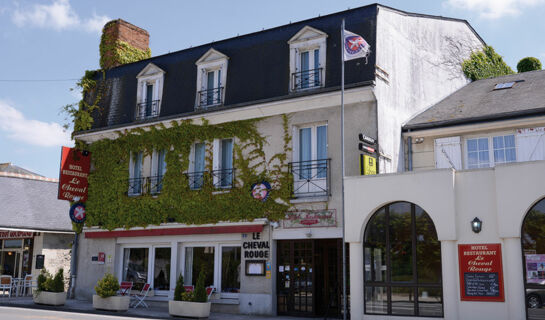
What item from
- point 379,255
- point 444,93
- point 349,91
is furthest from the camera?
point 444,93

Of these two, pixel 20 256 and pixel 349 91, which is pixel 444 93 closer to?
pixel 349 91

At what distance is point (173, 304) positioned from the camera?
16.2 m

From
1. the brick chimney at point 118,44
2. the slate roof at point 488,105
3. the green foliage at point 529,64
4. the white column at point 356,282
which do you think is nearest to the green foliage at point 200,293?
the white column at point 356,282

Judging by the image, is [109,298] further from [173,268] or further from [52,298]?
[52,298]

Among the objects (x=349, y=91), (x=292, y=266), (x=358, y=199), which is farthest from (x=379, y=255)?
(x=349, y=91)

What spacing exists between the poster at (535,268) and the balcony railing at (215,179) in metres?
9.05

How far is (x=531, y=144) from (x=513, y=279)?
475cm

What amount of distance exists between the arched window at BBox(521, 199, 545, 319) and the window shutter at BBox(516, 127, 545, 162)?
336 cm

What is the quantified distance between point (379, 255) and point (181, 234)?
7352 mm

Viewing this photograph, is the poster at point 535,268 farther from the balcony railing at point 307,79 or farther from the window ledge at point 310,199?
the balcony railing at point 307,79

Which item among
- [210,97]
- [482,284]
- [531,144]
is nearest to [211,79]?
[210,97]

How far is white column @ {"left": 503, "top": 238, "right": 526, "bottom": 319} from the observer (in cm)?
1223

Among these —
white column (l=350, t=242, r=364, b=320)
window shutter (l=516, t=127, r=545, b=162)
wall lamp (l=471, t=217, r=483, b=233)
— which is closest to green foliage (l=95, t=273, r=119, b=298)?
white column (l=350, t=242, r=364, b=320)

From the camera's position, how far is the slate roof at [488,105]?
16.0 meters
